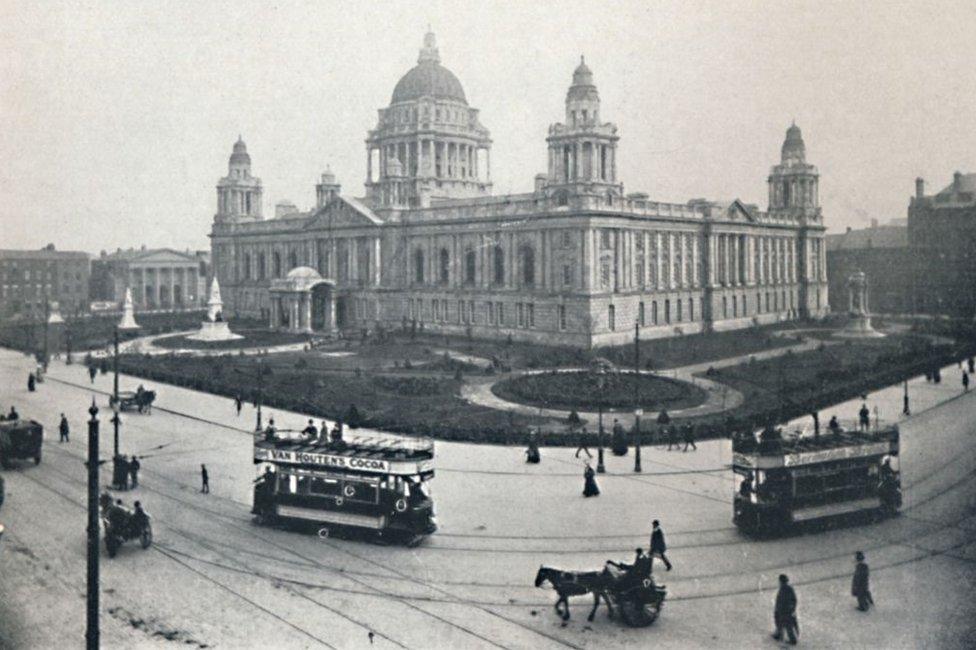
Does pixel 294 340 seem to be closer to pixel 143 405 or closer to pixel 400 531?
pixel 143 405

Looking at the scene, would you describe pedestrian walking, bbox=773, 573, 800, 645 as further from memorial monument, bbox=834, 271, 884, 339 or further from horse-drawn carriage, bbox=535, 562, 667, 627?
memorial monument, bbox=834, 271, 884, 339

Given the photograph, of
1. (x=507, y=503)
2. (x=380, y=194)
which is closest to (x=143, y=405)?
(x=507, y=503)

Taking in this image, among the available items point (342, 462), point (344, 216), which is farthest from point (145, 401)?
point (344, 216)

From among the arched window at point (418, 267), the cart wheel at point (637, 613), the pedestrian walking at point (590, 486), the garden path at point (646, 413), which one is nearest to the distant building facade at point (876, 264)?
the garden path at point (646, 413)

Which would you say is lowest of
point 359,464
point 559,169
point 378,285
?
point 359,464

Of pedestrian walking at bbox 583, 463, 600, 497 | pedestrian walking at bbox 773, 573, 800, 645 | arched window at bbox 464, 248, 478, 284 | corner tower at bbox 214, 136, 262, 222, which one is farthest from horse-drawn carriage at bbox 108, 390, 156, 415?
corner tower at bbox 214, 136, 262, 222

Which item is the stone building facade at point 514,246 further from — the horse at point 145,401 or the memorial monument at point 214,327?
the horse at point 145,401

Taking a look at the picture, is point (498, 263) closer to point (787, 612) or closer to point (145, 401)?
point (145, 401)
